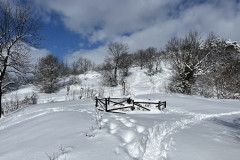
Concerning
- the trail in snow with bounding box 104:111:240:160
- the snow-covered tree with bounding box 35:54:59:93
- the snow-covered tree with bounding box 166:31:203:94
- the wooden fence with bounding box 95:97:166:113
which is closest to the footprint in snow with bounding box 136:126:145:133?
the trail in snow with bounding box 104:111:240:160

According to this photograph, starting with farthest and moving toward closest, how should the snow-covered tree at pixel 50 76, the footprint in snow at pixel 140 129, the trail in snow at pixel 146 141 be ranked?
the snow-covered tree at pixel 50 76 < the footprint in snow at pixel 140 129 < the trail in snow at pixel 146 141

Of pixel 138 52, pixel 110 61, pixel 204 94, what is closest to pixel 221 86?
pixel 204 94

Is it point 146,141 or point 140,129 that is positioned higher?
point 140,129

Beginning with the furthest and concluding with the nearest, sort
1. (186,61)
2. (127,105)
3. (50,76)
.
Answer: (50,76), (186,61), (127,105)

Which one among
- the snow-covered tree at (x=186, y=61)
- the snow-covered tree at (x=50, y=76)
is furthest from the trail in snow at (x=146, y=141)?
the snow-covered tree at (x=50, y=76)

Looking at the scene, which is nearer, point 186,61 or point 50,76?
point 186,61

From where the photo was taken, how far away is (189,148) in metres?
3.20

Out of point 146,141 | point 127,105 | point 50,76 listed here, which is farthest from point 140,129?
point 50,76

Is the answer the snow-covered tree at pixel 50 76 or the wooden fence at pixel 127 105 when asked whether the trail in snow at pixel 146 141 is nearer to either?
the wooden fence at pixel 127 105

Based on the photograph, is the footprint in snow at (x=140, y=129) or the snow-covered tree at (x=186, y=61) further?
the snow-covered tree at (x=186, y=61)

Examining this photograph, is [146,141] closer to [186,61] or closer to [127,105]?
[127,105]

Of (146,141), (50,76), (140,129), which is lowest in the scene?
(146,141)

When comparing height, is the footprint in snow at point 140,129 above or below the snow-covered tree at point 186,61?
below

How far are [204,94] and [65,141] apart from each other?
1979cm
